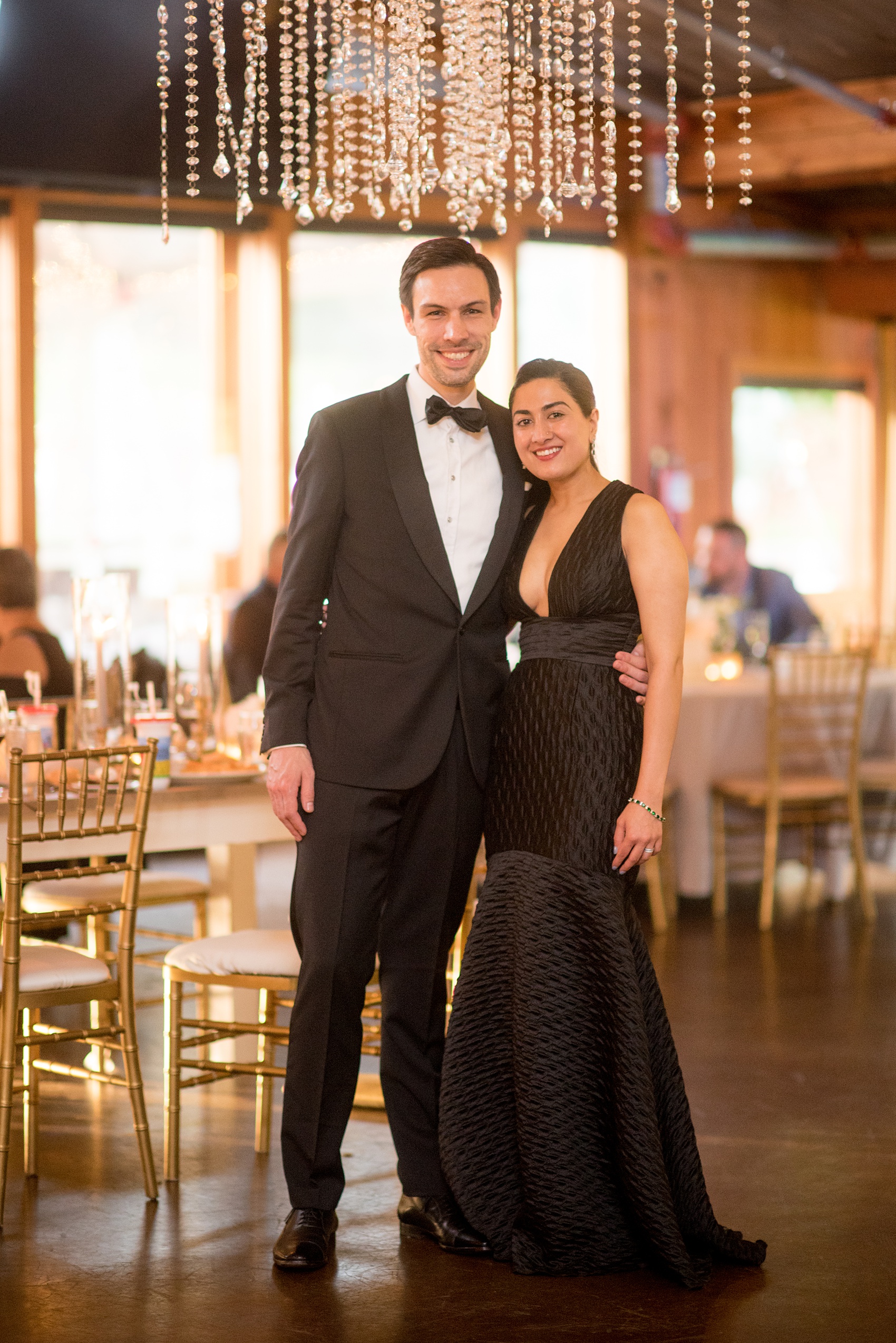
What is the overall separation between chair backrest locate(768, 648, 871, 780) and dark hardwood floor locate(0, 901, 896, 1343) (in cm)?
179

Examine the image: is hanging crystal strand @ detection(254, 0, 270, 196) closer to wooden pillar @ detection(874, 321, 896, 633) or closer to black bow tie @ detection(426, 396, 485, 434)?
black bow tie @ detection(426, 396, 485, 434)

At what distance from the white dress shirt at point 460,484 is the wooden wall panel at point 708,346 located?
23.0 feet

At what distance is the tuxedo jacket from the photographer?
2.86 m

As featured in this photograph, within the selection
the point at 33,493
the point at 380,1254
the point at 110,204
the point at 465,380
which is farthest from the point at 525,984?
the point at 110,204

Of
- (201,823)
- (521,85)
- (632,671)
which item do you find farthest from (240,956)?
(521,85)

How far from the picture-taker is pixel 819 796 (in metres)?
6.23

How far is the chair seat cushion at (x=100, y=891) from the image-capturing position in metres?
3.91

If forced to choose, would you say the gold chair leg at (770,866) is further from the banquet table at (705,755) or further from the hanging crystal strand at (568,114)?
the hanging crystal strand at (568,114)

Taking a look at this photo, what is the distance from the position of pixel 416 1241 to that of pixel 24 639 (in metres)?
3.04

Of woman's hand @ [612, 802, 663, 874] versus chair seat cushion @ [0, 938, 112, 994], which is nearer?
woman's hand @ [612, 802, 663, 874]

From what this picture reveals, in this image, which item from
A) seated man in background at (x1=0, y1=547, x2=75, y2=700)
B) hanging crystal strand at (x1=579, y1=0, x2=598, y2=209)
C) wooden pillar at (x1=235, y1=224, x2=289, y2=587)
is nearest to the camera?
hanging crystal strand at (x1=579, y1=0, x2=598, y2=209)

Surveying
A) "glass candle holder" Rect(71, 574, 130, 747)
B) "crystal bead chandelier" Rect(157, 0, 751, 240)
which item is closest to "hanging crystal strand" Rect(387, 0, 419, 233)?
"crystal bead chandelier" Rect(157, 0, 751, 240)

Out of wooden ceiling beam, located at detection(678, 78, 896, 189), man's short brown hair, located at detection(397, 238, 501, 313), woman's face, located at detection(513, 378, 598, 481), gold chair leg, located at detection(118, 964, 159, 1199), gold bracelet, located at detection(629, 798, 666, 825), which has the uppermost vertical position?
wooden ceiling beam, located at detection(678, 78, 896, 189)

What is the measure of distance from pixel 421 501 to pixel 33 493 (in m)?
5.52
